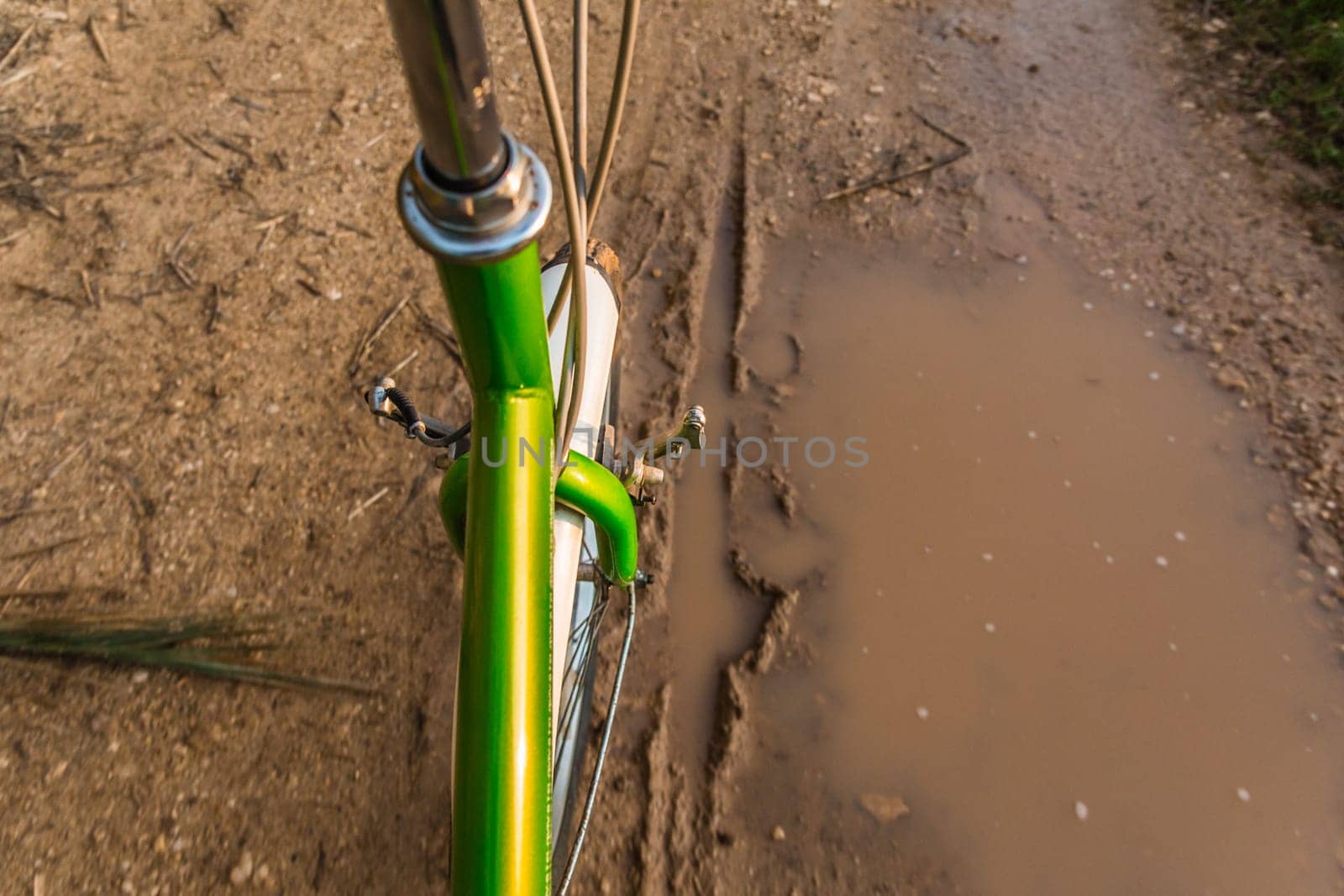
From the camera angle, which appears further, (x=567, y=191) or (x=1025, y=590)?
(x=1025, y=590)

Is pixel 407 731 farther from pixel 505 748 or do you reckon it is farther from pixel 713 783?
pixel 505 748

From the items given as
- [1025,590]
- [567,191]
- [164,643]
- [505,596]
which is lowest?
[1025,590]

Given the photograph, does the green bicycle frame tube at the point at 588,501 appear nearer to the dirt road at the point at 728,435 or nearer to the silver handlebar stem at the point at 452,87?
the silver handlebar stem at the point at 452,87

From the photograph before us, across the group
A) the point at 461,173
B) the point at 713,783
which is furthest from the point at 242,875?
the point at 461,173

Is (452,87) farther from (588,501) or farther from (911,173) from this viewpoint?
(911,173)

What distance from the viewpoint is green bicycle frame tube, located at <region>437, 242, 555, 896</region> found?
0.90 meters

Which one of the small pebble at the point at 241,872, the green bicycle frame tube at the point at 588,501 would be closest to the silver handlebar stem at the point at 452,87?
the green bicycle frame tube at the point at 588,501

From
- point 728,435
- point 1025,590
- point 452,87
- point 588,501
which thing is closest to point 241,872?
point 588,501

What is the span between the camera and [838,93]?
342 centimetres

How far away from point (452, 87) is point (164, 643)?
1922 millimetres

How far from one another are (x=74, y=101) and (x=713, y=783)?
3552 mm

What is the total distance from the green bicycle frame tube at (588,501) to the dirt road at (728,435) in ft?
2.44

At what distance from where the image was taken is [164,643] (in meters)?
1.99

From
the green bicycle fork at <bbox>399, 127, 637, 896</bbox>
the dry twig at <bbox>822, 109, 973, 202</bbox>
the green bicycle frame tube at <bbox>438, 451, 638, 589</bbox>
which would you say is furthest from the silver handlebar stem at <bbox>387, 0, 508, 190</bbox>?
the dry twig at <bbox>822, 109, 973, 202</bbox>
